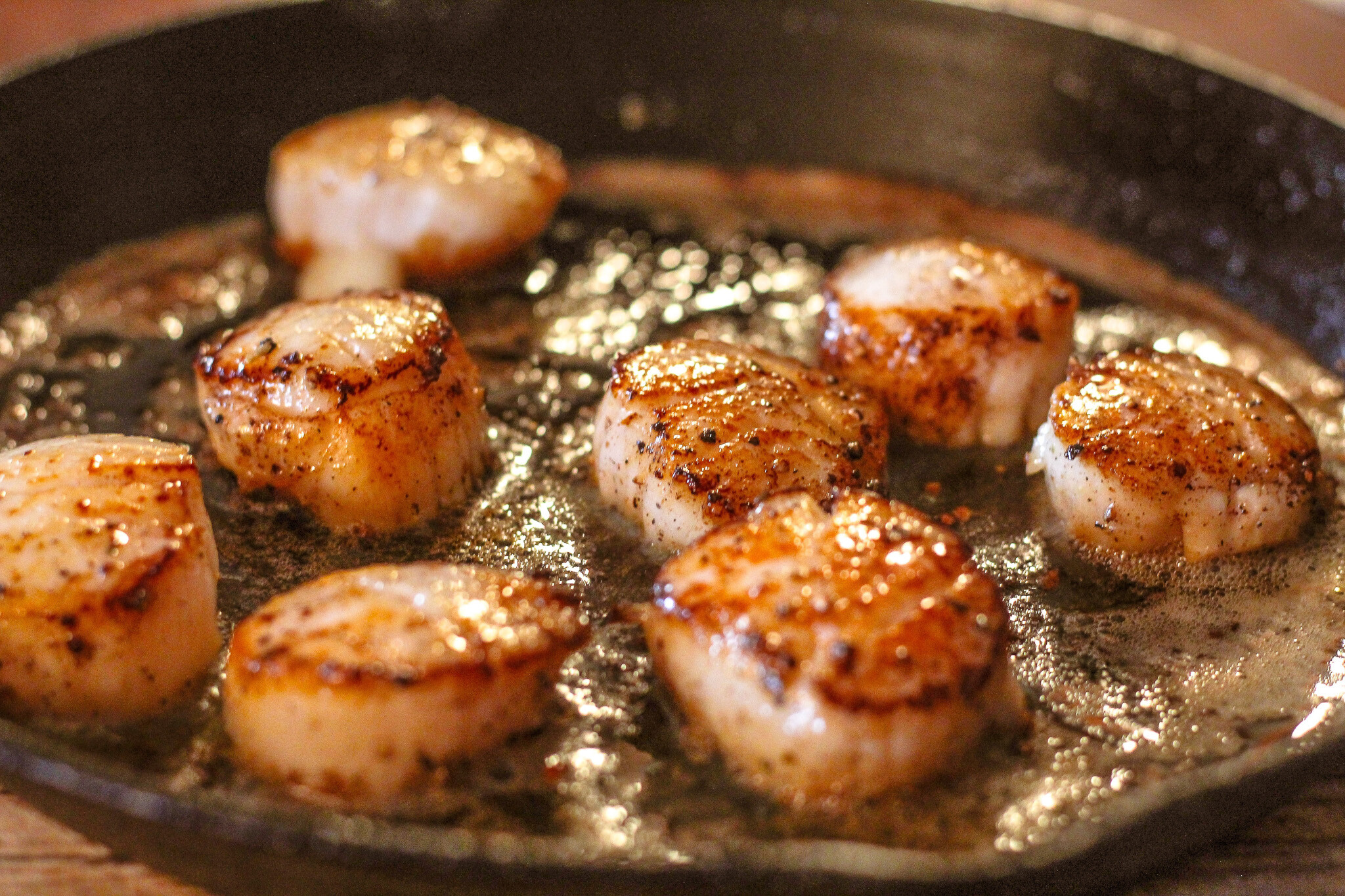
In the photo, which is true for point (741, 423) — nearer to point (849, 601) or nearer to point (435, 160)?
point (849, 601)

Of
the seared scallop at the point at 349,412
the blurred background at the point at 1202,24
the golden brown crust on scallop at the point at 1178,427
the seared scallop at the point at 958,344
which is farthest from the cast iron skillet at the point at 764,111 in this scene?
the seared scallop at the point at 349,412

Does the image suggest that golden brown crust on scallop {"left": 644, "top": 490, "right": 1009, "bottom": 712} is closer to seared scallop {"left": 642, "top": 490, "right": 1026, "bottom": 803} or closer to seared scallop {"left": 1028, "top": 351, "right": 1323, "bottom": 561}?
seared scallop {"left": 642, "top": 490, "right": 1026, "bottom": 803}

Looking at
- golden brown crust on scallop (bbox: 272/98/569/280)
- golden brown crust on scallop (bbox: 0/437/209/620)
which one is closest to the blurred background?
golden brown crust on scallop (bbox: 272/98/569/280)

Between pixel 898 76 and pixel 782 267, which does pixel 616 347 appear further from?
pixel 898 76

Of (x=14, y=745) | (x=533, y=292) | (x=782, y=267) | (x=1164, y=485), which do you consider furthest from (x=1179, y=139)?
(x=14, y=745)

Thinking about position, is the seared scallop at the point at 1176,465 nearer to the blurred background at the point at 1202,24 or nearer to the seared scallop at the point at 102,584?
the seared scallop at the point at 102,584

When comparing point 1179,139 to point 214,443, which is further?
point 1179,139
